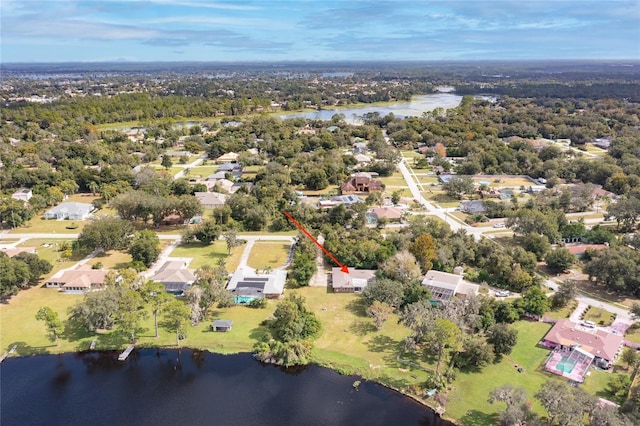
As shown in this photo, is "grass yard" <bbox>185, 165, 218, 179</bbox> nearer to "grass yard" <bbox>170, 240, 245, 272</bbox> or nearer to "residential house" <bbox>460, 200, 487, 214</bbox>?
"grass yard" <bbox>170, 240, 245, 272</bbox>

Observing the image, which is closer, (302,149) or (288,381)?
(288,381)

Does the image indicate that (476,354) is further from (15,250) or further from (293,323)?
(15,250)

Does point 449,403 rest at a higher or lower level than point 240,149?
lower

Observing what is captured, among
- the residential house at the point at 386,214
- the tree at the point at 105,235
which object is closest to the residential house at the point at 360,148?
the residential house at the point at 386,214

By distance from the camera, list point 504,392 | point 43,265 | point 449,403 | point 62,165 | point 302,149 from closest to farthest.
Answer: point 504,392 → point 449,403 → point 43,265 → point 62,165 → point 302,149

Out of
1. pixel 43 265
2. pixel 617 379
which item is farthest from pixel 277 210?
pixel 617 379

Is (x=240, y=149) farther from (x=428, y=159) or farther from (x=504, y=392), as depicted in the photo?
(x=504, y=392)

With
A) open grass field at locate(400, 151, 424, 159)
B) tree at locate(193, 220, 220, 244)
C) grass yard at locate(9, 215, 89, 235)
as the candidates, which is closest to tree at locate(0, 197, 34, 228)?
grass yard at locate(9, 215, 89, 235)
